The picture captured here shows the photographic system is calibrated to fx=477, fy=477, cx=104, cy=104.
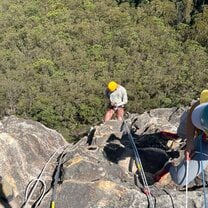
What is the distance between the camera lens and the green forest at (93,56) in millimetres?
37344

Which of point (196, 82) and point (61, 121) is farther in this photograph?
point (196, 82)

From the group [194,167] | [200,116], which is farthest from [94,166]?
[200,116]

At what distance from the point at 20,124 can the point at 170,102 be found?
2868cm

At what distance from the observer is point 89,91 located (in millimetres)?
40312

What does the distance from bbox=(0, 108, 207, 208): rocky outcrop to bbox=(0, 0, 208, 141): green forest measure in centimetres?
2399

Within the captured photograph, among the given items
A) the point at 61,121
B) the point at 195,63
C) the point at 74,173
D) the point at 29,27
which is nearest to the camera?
the point at 74,173

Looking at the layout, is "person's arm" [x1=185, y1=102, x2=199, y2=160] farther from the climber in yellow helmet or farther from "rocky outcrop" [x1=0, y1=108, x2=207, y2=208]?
the climber in yellow helmet

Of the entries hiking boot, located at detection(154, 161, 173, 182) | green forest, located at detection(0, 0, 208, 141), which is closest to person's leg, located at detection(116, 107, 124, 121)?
hiking boot, located at detection(154, 161, 173, 182)

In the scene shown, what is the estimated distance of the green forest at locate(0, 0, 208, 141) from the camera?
123 ft

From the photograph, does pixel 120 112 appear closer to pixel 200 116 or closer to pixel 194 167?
pixel 194 167

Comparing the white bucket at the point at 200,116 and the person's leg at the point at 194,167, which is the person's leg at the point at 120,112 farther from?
the white bucket at the point at 200,116

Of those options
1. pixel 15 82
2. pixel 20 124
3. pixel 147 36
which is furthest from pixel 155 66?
pixel 20 124

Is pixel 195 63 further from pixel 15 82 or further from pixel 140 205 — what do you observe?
pixel 140 205

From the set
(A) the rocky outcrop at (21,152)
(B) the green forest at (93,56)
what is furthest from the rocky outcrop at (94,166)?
(B) the green forest at (93,56)
